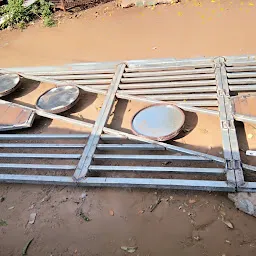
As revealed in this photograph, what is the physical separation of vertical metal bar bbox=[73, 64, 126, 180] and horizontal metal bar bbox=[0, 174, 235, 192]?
143mm

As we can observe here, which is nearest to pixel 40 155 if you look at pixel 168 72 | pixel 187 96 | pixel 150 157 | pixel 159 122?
pixel 150 157

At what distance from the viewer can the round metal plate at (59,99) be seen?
4211 mm

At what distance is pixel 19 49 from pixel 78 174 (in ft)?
14.1

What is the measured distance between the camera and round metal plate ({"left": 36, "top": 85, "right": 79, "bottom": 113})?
4.21m

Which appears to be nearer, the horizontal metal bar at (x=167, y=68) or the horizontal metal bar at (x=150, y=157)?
the horizontal metal bar at (x=150, y=157)

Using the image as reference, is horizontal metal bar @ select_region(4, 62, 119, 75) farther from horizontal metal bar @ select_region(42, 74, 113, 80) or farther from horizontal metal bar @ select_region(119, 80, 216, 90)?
horizontal metal bar @ select_region(119, 80, 216, 90)

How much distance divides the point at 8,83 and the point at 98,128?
2.05 meters

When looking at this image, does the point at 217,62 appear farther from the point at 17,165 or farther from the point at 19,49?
the point at 19,49

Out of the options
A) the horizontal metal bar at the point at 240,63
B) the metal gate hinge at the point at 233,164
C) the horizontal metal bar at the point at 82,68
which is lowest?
the metal gate hinge at the point at 233,164

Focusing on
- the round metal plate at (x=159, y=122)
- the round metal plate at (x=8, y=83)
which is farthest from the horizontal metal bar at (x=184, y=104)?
the round metal plate at (x=8, y=83)

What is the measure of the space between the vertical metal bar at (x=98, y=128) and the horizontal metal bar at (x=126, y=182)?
143 mm

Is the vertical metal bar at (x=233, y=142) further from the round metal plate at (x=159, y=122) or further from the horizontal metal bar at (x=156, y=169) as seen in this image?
the round metal plate at (x=159, y=122)

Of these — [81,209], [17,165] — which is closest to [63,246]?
[81,209]

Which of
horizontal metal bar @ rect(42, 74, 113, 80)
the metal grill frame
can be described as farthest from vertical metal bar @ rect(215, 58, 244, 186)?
horizontal metal bar @ rect(42, 74, 113, 80)
